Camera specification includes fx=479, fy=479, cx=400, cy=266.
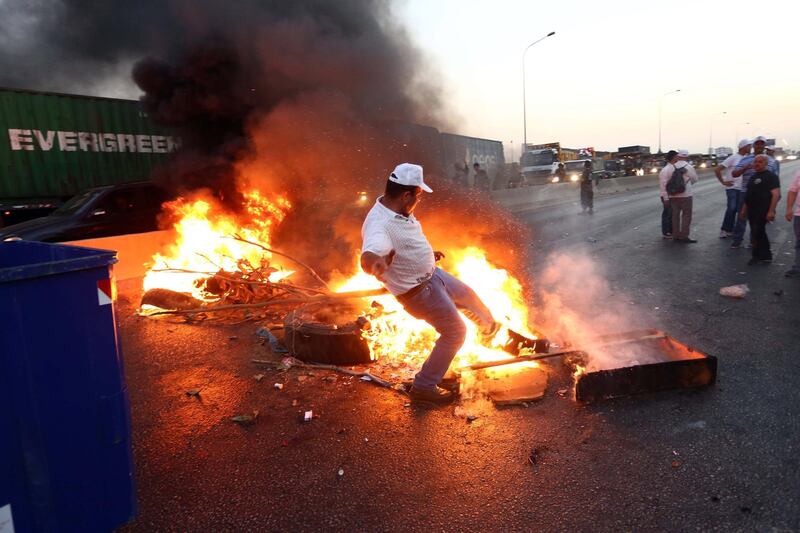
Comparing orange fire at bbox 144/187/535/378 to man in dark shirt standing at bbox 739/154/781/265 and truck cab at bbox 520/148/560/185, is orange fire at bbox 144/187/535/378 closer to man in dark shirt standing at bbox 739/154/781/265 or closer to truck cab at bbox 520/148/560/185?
man in dark shirt standing at bbox 739/154/781/265

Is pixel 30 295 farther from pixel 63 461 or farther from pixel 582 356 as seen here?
pixel 582 356

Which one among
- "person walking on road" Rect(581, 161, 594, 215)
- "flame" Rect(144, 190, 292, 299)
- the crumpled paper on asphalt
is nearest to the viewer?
the crumpled paper on asphalt

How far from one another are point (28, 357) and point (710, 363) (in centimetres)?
409

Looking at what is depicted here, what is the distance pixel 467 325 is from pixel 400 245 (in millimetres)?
1268

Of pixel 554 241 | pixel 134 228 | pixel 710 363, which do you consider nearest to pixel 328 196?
pixel 134 228

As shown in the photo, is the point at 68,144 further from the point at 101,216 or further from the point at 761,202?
the point at 761,202

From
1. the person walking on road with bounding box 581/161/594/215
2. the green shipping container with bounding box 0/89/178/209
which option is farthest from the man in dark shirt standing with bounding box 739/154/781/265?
the green shipping container with bounding box 0/89/178/209

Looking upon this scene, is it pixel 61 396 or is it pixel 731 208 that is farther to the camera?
pixel 731 208

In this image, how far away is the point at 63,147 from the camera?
12047 millimetres

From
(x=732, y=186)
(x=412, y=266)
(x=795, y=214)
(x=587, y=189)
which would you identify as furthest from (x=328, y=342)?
(x=587, y=189)

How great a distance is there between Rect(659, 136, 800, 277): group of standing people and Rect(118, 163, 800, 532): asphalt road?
3.22 m

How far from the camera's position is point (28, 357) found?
1.81 meters

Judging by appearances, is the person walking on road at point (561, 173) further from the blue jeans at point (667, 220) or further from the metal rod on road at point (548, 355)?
the metal rod on road at point (548, 355)

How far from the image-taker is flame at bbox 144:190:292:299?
752cm
